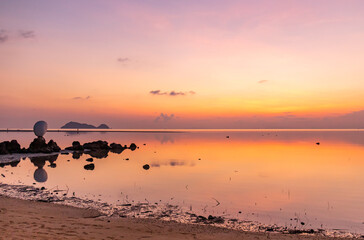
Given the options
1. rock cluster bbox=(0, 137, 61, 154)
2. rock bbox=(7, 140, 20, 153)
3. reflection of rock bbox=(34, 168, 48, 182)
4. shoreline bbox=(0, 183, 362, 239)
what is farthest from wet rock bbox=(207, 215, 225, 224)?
rock bbox=(7, 140, 20, 153)

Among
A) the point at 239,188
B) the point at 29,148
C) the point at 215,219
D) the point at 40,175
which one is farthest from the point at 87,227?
the point at 29,148

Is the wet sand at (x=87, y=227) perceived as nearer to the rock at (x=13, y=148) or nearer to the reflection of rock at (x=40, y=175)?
the reflection of rock at (x=40, y=175)

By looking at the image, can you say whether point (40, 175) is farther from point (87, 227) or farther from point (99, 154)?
point (99, 154)

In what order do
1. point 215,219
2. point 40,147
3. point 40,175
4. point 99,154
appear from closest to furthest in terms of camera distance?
point 215,219 → point 40,175 → point 40,147 → point 99,154

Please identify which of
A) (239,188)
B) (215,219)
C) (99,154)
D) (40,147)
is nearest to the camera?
(215,219)

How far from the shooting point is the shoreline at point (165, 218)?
15.8 metres

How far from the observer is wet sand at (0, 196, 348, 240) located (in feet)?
42.4

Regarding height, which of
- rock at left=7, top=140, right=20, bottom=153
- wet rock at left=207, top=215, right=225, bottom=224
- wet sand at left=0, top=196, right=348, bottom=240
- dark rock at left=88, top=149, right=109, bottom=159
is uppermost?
rock at left=7, top=140, right=20, bottom=153

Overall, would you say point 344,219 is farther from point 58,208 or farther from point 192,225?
point 58,208

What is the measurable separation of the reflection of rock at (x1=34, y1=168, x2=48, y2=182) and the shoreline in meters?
8.58

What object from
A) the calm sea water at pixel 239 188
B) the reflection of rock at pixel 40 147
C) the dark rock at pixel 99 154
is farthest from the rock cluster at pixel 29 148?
the calm sea water at pixel 239 188

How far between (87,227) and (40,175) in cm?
2381

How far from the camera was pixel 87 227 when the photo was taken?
47.9 feet

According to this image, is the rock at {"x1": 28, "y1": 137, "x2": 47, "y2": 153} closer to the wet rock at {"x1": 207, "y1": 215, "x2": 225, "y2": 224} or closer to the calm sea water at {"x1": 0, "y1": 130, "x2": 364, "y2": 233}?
the calm sea water at {"x1": 0, "y1": 130, "x2": 364, "y2": 233}
